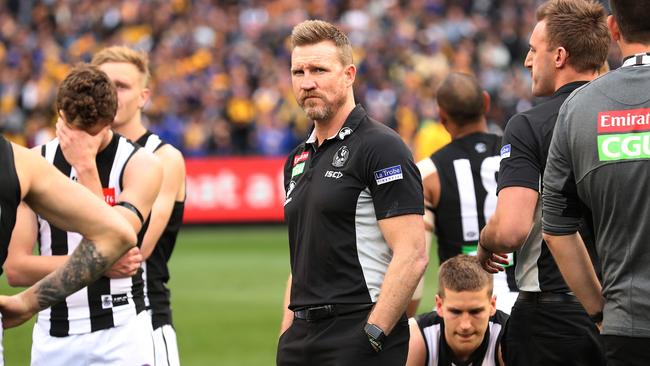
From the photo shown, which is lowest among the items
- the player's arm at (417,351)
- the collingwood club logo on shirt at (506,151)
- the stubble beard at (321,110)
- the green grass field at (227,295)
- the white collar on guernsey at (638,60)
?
the green grass field at (227,295)

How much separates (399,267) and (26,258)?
6.39ft

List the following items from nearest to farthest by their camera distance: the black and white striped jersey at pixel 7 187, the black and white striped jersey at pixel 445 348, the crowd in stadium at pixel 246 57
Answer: the black and white striped jersey at pixel 7 187 < the black and white striped jersey at pixel 445 348 < the crowd in stadium at pixel 246 57

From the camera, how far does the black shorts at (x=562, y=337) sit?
5.13m

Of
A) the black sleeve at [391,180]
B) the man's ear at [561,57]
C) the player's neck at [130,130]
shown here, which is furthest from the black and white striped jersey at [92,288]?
the man's ear at [561,57]

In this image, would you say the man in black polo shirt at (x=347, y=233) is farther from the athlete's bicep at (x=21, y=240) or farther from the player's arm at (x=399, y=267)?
the athlete's bicep at (x=21, y=240)

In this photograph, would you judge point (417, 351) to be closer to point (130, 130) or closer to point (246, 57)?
point (130, 130)

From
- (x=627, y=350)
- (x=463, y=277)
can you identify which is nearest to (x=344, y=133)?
(x=463, y=277)

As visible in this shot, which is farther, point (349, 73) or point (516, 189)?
point (349, 73)

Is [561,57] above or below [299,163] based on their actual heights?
above

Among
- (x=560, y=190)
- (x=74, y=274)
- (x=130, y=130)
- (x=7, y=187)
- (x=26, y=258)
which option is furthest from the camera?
(x=130, y=130)

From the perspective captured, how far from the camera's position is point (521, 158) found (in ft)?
16.4

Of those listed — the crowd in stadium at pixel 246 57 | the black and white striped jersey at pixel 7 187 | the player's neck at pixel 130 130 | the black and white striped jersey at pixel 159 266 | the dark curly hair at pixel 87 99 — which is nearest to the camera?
the black and white striped jersey at pixel 7 187

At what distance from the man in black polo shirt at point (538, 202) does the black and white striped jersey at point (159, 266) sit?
2007mm

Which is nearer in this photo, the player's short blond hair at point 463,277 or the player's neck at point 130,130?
the player's short blond hair at point 463,277
